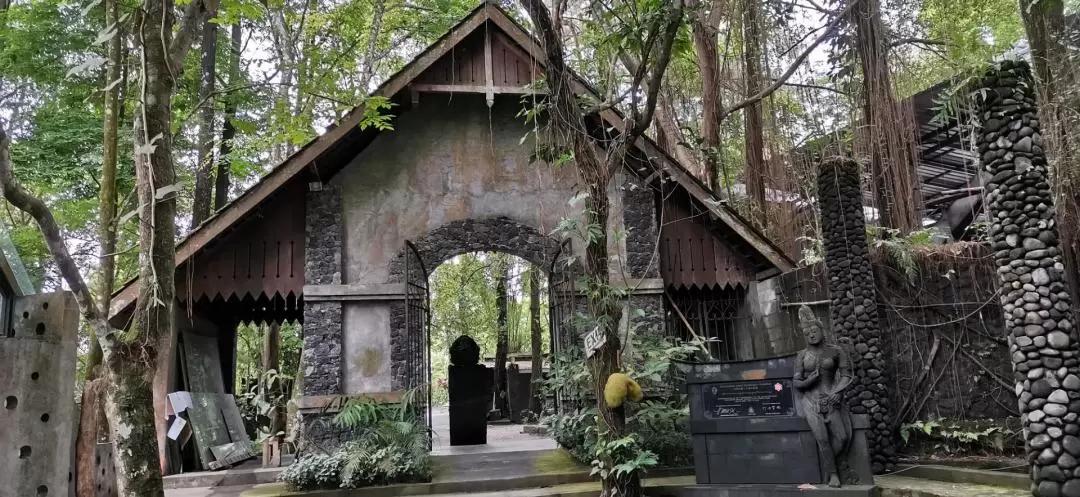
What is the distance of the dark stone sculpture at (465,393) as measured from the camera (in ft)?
40.5

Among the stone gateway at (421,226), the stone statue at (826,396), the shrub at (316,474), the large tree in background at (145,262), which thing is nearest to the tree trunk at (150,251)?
the large tree in background at (145,262)

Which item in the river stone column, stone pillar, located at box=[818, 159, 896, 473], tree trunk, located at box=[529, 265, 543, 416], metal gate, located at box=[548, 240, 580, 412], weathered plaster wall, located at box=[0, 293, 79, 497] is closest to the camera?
weathered plaster wall, located at box=[0, 293, 79, 497]

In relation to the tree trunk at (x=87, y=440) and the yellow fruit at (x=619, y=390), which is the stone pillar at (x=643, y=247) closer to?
the yellow fruit at (x=619, y=390)

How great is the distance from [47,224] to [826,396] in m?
7.12

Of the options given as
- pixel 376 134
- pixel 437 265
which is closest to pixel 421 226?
pixel 437 265

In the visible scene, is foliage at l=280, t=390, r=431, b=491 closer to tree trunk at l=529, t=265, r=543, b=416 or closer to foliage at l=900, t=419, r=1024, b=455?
foliage at l=900, t=419, r=1024, b=455

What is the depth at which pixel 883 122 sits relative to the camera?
392 inches

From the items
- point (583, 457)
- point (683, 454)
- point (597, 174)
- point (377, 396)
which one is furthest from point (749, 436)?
point (377, 396)

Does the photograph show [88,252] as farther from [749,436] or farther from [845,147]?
[845,147]

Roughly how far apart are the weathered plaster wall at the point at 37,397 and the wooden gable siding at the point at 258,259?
18.9ft

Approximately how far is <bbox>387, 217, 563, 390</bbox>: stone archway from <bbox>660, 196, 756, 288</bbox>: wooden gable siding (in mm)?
1864

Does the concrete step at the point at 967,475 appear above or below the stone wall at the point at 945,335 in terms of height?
below

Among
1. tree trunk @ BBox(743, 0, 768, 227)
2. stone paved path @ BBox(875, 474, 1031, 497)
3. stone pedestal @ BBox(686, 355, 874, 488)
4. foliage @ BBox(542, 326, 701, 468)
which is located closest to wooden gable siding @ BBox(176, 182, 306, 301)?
foliage @ BBox(542, 326, 701, 468)

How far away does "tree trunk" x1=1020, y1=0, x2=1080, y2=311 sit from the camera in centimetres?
777
